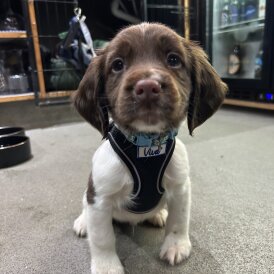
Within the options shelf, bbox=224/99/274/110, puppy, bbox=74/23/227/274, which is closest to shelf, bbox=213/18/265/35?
shelf, bbox=224/99/274/110

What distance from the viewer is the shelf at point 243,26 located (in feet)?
9.61

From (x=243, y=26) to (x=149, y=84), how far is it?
2949mm

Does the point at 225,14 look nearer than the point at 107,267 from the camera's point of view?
No

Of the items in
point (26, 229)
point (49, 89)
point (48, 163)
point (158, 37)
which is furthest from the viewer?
point (49, 89)

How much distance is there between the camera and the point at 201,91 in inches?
32.3

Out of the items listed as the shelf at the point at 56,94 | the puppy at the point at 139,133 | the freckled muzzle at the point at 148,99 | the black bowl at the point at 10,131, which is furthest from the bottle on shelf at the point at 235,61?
the freckled muzzle at the point at 148,99

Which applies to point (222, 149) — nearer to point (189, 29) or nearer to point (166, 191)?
point (166, 191)

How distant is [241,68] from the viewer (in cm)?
320

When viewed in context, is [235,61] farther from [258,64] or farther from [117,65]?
[117,65]

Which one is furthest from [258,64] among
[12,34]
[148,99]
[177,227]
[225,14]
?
[148,99]

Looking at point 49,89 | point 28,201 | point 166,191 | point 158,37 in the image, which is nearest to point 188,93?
point 158,37

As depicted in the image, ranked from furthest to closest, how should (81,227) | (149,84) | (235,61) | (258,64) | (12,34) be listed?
(235,61), (258,64), (12,34), (81,227), (149,84)

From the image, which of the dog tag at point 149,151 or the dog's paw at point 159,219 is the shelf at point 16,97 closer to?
the dog's paw at point 159,219

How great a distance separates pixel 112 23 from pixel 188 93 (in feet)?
9.02
